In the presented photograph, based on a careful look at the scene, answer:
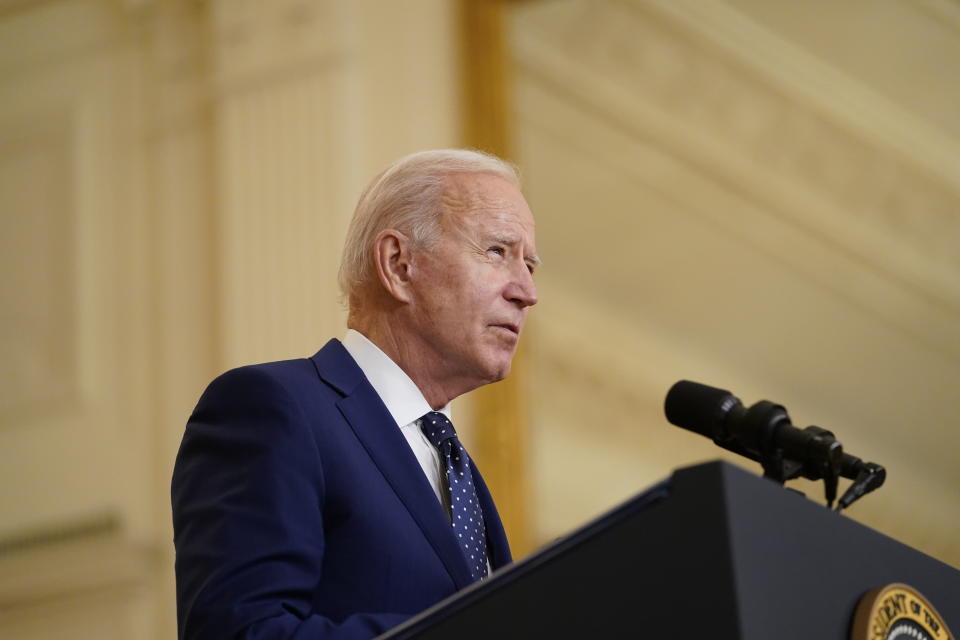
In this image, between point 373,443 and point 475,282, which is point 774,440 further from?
point 475,282

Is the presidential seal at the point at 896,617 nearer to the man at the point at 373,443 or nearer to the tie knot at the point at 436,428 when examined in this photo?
the man at the point at 373,443

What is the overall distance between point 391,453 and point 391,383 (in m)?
0.24

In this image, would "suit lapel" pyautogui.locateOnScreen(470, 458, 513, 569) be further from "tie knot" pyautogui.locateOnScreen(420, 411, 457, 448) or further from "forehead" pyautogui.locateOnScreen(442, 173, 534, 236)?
"forehead" pyautogui.locateOnScreen(442, 173, 534, 236)

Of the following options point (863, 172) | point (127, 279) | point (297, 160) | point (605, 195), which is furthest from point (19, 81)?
point (863, 172)

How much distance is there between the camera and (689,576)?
4.29ft

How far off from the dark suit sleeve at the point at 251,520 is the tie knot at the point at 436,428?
0.33 meters

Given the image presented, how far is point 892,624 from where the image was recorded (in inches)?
56.9

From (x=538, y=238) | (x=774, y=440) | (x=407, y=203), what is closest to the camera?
(x=774, y=440)

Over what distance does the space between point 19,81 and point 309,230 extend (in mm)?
1916

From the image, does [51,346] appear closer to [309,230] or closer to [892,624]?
[309,230]

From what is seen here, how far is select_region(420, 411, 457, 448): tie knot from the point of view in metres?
2.21

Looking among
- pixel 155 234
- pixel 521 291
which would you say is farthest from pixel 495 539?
pixel 155 234

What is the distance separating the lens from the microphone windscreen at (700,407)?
1662 millimetres

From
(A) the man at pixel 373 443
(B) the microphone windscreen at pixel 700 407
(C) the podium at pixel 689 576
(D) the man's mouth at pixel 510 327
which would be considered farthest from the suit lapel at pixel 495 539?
(C) the podium at pixel 689 576
